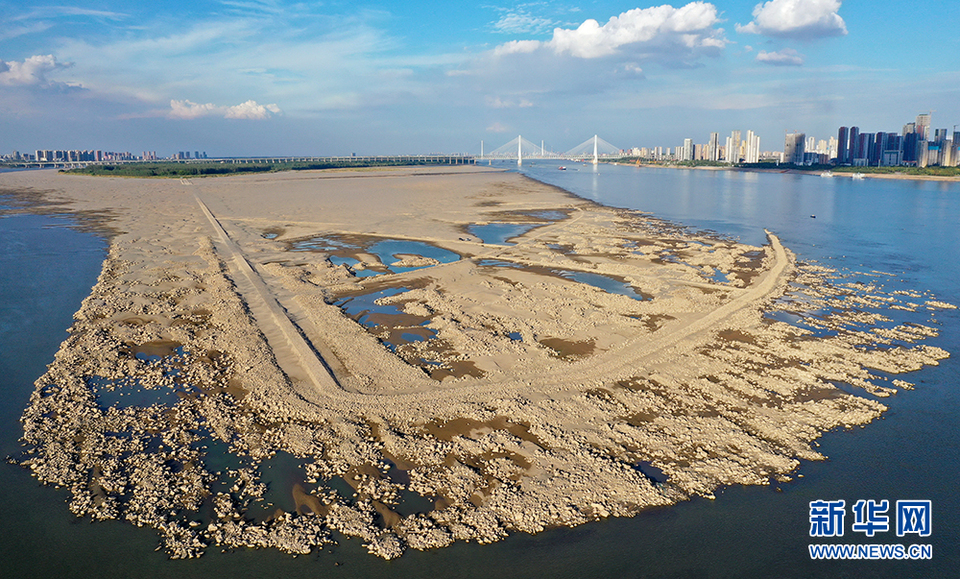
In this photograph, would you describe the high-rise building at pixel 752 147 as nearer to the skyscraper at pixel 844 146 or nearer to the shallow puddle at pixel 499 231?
the skyscraper at pixel 844 146

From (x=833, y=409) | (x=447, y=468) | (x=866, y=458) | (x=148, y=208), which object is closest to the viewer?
(x=447, y=468)

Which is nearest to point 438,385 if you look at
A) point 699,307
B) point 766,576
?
point 766,576

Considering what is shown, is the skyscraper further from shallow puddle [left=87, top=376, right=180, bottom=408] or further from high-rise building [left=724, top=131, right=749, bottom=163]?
shallow puddle [left=87, top=376, right=180, bottom=408]

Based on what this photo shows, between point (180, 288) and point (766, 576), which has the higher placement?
point (180, 288)

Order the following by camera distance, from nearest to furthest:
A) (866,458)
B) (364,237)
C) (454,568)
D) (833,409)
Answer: (454,568)
(866,458)
(833,409)
(364,237)

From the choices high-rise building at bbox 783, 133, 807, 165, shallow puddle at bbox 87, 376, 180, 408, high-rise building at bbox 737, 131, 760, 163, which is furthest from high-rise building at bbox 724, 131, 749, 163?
shallow puddle at bbox 87, 376, 180, 408

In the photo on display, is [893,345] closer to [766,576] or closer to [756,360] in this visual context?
[756,360]

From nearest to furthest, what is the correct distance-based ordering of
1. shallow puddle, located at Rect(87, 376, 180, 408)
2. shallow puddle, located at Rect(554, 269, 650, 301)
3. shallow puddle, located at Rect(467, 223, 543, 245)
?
shallow puddle, located at Rect(87, 376, 180, 408), shallow puddle, located at Rect(554, 269, 650, 301), shallow puddle, located at Rect(467, 223, 543, 245)
